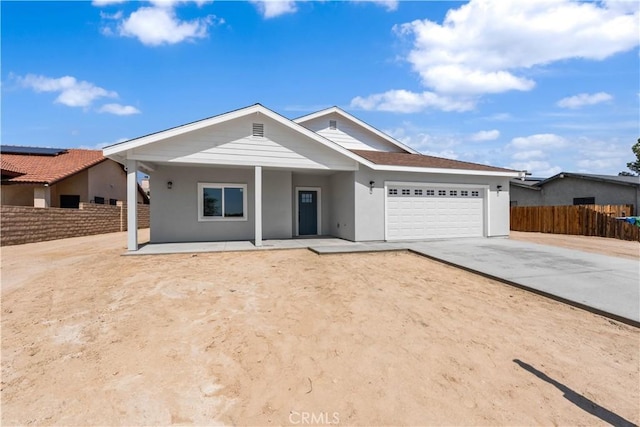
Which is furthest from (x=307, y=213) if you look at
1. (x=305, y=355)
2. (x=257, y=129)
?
(x=305, y=355)

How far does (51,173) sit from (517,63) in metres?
24.6

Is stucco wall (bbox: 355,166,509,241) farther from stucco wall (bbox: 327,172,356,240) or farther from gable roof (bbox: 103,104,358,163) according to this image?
gable roof (bbox: 103,104,358,163)

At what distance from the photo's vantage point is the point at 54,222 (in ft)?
46.3

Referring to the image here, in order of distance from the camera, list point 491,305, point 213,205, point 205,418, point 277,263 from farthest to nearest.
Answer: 1. point 213,205
2. point 277,263
3. point 491,305
4. point 205,418

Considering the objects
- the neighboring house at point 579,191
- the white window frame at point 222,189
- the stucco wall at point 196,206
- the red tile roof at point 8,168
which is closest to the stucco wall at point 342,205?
the stucco wall at point 196,206

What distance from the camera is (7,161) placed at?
19.2 m

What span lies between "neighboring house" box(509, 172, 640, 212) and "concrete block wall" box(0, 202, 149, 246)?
29486 millimetres

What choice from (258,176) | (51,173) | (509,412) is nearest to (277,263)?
(258,176)

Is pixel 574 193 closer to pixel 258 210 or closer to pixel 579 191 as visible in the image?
pixel 579 191

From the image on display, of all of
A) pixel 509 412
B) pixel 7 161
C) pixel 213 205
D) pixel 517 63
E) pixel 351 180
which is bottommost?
pixel 509 412

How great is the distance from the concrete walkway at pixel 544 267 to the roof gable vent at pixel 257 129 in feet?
12.7

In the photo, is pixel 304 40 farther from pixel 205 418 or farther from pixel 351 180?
pixel 205 418

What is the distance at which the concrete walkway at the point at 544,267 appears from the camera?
5.41 meters
